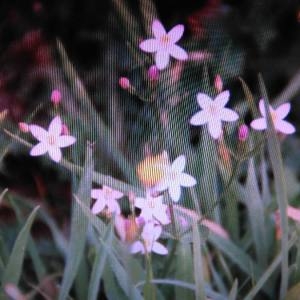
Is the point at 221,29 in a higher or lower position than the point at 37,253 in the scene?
higher

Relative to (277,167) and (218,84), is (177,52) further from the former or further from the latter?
(277,167)

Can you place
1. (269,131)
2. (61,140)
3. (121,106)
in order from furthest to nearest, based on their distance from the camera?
(121,106) < (61,140) < (269,131)

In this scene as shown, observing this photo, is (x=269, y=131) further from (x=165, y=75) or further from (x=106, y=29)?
(x=106, y=29)

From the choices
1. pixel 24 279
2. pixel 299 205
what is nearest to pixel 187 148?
pixel 299 205

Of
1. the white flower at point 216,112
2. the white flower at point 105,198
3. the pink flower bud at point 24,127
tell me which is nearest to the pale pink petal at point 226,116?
the white flower at point 216,112

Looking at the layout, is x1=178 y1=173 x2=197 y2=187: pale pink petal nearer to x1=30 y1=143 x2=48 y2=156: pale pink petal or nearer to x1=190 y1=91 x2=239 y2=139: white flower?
x1=190 y1=91 x2=239 y2=139: white flower
